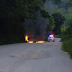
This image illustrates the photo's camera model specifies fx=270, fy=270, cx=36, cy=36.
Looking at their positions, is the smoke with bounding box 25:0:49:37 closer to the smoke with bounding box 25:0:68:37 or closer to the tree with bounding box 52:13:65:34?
the smoke with bounding box 25:0:68:37

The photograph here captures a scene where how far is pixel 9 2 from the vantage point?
36781 mm

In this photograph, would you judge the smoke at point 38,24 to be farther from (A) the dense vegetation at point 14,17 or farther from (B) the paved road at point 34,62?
(B) the paved road at point 34,62

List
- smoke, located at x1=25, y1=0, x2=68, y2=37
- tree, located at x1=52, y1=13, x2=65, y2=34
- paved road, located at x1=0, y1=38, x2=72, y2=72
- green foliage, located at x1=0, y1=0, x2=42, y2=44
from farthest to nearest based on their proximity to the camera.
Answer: tree, located at x1=52, y1=13, x2=65, y2=34 < smoke, located at x1=25, y1=0, x2=68, y2=37 < green foliage, located at x1=0, y1=0, x2=42, y2=44 < paved road, located at x1=0, y1=38, x2=72, y2=72

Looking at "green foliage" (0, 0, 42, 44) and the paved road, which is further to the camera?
"green foliage" (0, 0, 42, 44)

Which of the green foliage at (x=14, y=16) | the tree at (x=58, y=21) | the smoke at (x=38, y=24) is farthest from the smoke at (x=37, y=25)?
the tree at (x=58, y=21)

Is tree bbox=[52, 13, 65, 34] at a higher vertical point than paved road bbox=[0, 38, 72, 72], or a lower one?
lower

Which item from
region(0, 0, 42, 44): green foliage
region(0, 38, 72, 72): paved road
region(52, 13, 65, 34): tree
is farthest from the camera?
region(52, 13, 65, 34): tree

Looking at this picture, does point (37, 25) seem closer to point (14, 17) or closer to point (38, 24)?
point (38, 24)

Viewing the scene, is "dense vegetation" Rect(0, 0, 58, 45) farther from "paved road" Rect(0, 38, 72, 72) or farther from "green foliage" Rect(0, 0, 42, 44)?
"paved road" Rect(0, 38, 72, 72)

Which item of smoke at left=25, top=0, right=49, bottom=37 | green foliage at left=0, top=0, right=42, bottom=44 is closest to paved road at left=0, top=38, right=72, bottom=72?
green foliage at left=0, top=0, right=42, bottom=44

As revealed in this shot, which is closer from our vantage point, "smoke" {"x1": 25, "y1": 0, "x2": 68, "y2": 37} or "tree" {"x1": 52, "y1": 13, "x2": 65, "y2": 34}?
"smoke" {"x1": 25, "y1": 0, "x2": 68, "y2": 37}

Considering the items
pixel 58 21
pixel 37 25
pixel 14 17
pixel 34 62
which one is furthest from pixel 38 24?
pixel 58 21

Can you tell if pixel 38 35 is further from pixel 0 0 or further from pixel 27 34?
pixel 0 0

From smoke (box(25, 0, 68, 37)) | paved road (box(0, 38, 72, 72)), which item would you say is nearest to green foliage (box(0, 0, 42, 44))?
smoke (box(25, 0, 68, 37))
